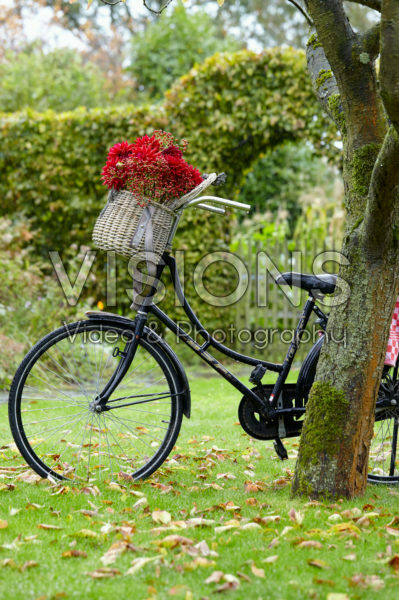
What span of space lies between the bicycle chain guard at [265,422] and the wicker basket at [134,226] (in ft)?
2.88

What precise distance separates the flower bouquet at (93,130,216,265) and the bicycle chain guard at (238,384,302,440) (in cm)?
87

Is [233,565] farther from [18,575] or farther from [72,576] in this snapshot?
[18,575]

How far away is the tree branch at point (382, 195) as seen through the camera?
2.51 metres

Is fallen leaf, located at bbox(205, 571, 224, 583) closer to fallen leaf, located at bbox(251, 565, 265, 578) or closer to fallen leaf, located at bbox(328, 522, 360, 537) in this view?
fallen leaf, located at bbox(251, 565, 265, 578)

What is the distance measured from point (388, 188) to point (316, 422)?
1.05 metres

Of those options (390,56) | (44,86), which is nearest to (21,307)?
(390,56)

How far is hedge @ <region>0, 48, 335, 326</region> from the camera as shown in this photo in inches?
279

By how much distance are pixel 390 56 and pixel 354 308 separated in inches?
42.6

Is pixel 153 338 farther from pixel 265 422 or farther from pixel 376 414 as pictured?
pixel 376 414

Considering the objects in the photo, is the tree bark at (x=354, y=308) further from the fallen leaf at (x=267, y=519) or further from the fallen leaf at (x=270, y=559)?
the fallen leaf at (x=270, y=559)

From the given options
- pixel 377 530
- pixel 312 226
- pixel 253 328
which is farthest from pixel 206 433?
pixel 312 226

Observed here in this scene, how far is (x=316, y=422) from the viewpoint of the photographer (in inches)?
112

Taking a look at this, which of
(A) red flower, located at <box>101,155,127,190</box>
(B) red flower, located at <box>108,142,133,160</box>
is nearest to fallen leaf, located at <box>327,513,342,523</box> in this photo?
(A) red flower, located at <box>101,155,127,190</box>

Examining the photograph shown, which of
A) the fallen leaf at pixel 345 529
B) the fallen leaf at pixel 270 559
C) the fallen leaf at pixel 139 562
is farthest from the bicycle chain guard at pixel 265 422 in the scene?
the fallen leaf at pixel 139 562
